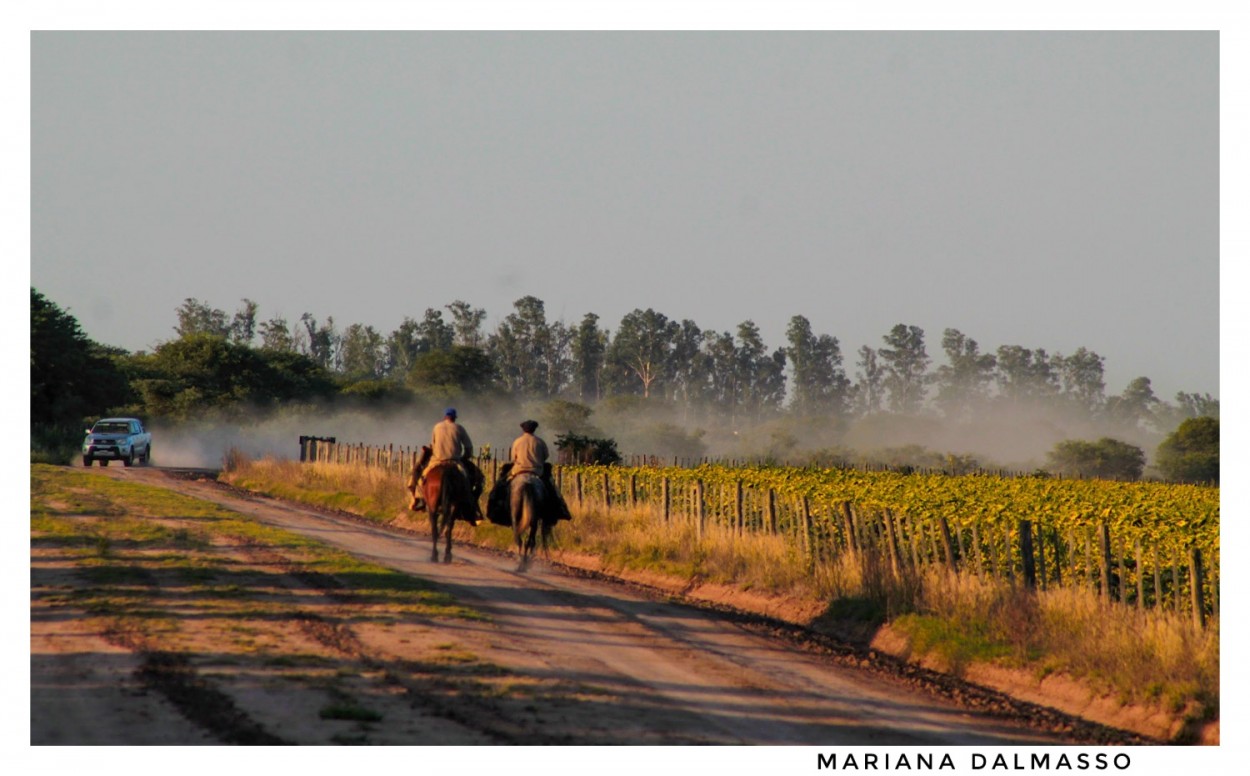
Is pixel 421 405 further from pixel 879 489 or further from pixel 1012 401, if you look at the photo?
pixel 1012 401

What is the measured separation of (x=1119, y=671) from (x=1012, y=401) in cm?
17990

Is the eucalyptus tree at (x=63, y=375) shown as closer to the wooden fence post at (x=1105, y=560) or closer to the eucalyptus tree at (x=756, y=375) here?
the wooden fence post at (x=1105, y=560)

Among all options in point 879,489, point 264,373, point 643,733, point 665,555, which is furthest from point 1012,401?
point 643,733

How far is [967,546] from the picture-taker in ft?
68.5

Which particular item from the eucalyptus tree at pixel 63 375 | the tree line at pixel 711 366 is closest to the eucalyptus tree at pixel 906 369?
the tree line at pixel 711 366

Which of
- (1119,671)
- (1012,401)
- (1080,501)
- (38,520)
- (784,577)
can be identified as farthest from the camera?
(1012,401)

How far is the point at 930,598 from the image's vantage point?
1588cm

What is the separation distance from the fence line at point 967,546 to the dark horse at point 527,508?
315cm

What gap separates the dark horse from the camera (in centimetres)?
2000

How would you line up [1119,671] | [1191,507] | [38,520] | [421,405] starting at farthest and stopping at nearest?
[421,405]
[1191,507]
[38,520]
[1119,671]

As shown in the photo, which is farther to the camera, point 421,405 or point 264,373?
point 421,405

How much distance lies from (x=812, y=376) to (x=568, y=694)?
171212mm

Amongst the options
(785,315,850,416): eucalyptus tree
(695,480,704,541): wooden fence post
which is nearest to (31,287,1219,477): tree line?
(785,315,850,416): eucalyptus tree

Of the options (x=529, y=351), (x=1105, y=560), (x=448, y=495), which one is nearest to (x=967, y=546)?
(x=1105, y=560)
